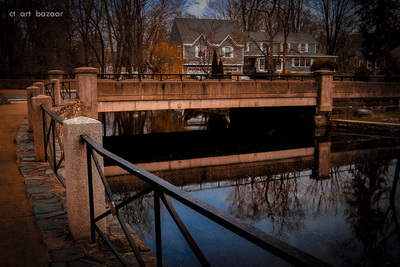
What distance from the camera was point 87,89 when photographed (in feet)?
51.8

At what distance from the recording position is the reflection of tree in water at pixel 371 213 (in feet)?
24.7

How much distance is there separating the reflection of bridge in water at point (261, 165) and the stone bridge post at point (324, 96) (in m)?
4.79

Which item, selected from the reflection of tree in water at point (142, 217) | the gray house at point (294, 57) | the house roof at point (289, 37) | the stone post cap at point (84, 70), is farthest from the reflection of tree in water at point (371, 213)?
the gray house at point (294, 57)

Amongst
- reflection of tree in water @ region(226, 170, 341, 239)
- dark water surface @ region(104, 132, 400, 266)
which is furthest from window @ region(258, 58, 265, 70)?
reflection of tree in water @ region(226, 170, 341, 239)

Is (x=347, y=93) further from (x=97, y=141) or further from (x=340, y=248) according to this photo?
(x=97, y=141)

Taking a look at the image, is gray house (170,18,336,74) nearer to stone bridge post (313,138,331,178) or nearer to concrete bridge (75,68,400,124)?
concrete bridge (75,68,400,124)

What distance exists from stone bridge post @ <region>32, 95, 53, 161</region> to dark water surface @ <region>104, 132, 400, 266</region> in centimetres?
312

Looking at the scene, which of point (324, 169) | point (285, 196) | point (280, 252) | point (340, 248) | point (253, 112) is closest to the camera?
point (280, 252)

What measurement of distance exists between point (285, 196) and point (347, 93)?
15.5 m

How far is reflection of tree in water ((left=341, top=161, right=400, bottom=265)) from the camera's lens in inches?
296

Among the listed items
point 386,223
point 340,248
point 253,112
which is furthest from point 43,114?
point 253,112

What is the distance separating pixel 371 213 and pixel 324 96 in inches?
562

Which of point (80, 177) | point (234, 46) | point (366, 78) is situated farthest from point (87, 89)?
point (234, 46)

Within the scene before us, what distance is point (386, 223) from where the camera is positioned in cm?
883
